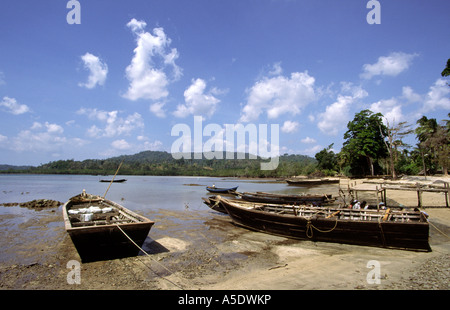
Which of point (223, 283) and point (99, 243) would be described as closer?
point (223, 283)

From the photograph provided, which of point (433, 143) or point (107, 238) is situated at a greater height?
point (433, 143)

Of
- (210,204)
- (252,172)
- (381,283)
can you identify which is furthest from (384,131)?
(252,172)

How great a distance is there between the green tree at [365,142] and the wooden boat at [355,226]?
33764mm

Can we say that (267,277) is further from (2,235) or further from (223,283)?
(2,235)

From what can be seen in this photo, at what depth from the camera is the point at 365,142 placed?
39500 millimetres

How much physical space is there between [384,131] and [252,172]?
6029 centimetres

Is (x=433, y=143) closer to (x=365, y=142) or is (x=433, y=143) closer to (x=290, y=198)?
(x=365, y=142)

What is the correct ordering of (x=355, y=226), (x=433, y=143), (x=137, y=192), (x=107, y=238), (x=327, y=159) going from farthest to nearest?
(x=327, y=159) → (x=137, y=192) → (x=433, y=143) → (x=355, y=226) → (x=107, y=238)

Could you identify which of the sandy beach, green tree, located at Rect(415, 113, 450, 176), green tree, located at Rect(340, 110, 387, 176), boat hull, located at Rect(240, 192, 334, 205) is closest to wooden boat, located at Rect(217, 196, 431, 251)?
the sandy beach

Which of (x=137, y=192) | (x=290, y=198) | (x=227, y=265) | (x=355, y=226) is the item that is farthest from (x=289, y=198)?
(x=137, y=192)

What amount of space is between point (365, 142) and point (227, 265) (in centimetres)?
3956

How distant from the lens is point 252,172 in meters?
97.8

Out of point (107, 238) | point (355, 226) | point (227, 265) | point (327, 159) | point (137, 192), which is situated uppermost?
point (327, 159)

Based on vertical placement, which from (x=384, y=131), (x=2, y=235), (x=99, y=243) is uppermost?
(x=384, y=131)
